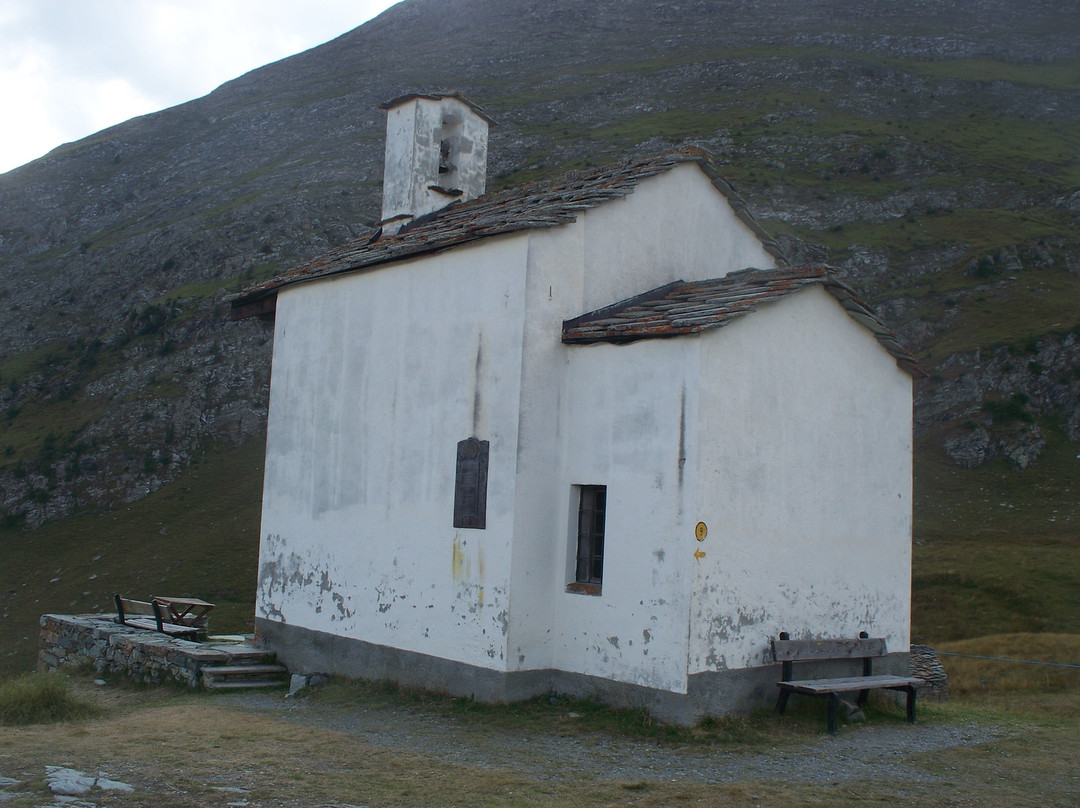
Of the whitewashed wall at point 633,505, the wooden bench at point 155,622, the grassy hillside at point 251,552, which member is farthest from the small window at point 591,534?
the grassy hillside at point 251,552

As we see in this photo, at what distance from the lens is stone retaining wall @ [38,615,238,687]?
12995mm

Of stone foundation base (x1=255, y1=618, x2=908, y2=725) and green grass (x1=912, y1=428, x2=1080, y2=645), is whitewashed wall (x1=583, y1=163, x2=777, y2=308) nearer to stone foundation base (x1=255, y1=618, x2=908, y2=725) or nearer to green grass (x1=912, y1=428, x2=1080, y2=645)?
stone foundation base (x1=255, y1=618, x2=908, y2=725)

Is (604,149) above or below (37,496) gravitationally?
above

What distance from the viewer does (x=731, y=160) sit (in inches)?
2245

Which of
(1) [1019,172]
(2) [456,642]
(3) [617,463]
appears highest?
(1) [1019,172]

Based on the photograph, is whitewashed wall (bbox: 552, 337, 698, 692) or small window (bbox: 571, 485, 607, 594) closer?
whitewashed wall (bbox: 552, 337, 698, 692)

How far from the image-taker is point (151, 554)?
35156 millimetres

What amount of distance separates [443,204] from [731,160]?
4538cm

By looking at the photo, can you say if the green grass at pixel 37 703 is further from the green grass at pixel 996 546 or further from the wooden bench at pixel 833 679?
the green grass at pixel 996 546

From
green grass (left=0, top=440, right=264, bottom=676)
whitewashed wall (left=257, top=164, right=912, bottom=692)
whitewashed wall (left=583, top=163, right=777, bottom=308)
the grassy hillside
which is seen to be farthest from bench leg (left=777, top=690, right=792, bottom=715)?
green grass (left=0, top=440, right=264, bottom=676)

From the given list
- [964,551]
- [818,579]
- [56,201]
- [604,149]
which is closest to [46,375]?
[56,201]

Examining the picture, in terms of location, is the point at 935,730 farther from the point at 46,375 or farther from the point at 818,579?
the point at 46,375

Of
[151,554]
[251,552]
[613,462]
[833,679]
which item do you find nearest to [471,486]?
[613,462]

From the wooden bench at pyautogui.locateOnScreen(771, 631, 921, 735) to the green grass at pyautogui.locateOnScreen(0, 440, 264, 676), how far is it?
21226mm
